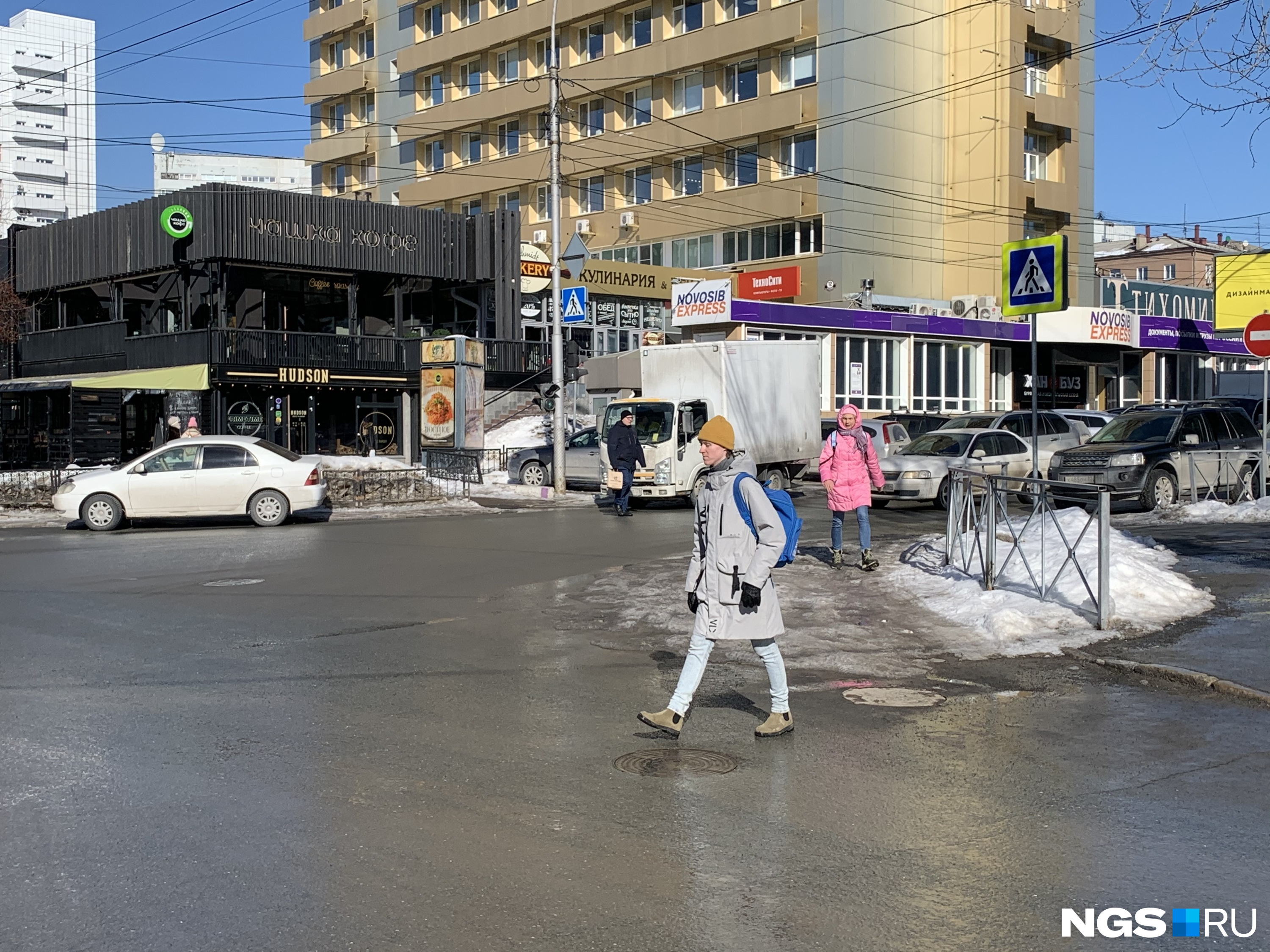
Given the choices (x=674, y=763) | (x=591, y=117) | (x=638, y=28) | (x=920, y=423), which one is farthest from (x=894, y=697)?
(x=591, y=117)

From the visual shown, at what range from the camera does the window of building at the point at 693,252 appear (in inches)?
2174

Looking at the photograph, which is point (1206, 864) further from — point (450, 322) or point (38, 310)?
point (38, 310)

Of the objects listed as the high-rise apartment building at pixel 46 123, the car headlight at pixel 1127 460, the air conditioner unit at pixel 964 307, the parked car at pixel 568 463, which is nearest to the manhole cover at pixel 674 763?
the car headlight at pixel 1127 460

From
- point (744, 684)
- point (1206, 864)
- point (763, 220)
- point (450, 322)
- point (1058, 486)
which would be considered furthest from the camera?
point (763, 220)

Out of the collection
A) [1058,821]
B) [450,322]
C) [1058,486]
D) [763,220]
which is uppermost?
[763,220]

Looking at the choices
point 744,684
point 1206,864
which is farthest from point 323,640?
point 1206,864

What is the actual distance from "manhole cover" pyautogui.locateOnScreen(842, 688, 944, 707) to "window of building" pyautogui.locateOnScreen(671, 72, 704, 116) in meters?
49.7

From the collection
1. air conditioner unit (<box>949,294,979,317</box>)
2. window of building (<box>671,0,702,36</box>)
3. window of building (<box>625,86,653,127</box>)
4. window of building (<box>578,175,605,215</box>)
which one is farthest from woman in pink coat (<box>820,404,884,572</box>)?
window of building (<box>578,175,605,215</box>)

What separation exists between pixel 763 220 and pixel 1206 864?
4986 cm

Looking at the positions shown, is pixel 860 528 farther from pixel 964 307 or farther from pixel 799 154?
pixel 799 154

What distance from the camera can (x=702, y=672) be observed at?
7.08m

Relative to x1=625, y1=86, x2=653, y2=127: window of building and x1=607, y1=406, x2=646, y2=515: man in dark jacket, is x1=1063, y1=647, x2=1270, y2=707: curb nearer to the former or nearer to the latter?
x1=607, y1=406, x2=646, y2=515: man in dark jacket

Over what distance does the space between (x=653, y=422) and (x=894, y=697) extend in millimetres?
15748

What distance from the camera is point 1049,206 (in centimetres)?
5472
